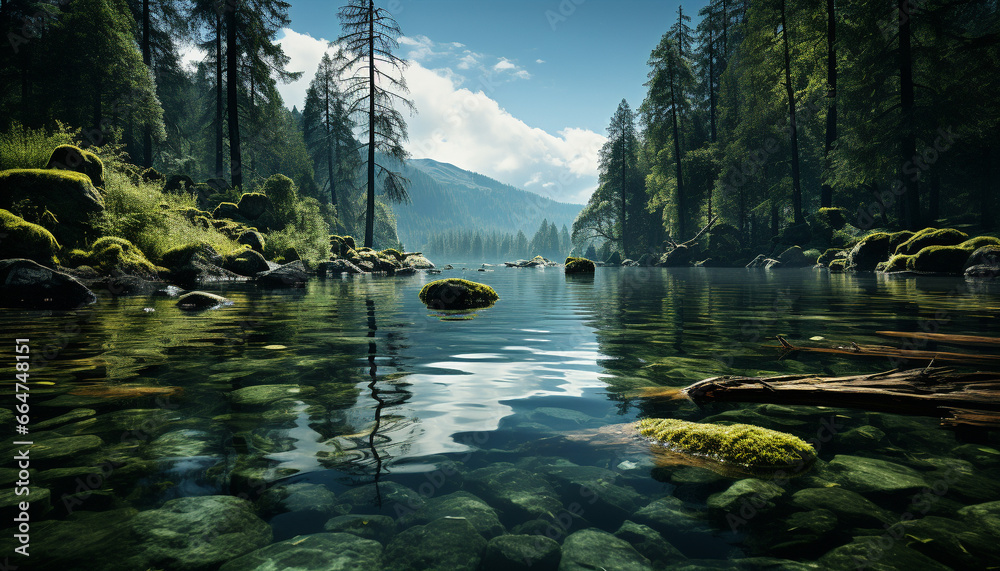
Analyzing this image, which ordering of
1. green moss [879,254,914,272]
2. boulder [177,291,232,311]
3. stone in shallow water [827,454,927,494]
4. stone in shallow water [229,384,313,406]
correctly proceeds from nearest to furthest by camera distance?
stone in shallow water [827,454,927,494]
stone in shallow water [229,384,313,406]
boulder [177,291,232,311]
green moss [879,254,914,272]

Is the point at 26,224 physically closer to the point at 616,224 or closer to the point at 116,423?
the point at 116,423

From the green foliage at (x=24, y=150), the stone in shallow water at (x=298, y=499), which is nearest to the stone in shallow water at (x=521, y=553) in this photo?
the stone in shallow water at (x=298, y=499)

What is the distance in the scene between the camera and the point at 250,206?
22.0 m

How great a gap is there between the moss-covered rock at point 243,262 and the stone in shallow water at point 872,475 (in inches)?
731

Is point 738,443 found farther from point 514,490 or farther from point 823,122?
point 823,122

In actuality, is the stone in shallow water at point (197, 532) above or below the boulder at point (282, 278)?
below

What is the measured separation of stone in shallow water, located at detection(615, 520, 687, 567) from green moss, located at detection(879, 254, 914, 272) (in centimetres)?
2095

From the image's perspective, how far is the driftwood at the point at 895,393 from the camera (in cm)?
253

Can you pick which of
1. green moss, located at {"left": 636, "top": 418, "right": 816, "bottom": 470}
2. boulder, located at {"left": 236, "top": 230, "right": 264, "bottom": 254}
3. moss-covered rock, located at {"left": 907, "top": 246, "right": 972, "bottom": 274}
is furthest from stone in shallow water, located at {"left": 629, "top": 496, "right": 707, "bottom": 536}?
moss-covered rock, located at {"left": 907, "top": 246, "right": 972, "bottom": 274}

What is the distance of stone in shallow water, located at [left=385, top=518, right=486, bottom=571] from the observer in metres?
1.57

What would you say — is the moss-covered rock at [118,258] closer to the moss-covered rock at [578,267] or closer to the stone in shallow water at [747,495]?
the stone in shallow water at [747,495]

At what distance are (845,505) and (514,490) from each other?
139 centimetres

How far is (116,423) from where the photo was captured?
2734 mm

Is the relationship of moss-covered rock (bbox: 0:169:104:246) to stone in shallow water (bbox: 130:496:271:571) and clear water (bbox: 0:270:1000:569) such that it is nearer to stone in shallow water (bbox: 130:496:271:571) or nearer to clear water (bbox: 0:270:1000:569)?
clear water (bbox: 0:270:1000:569)
